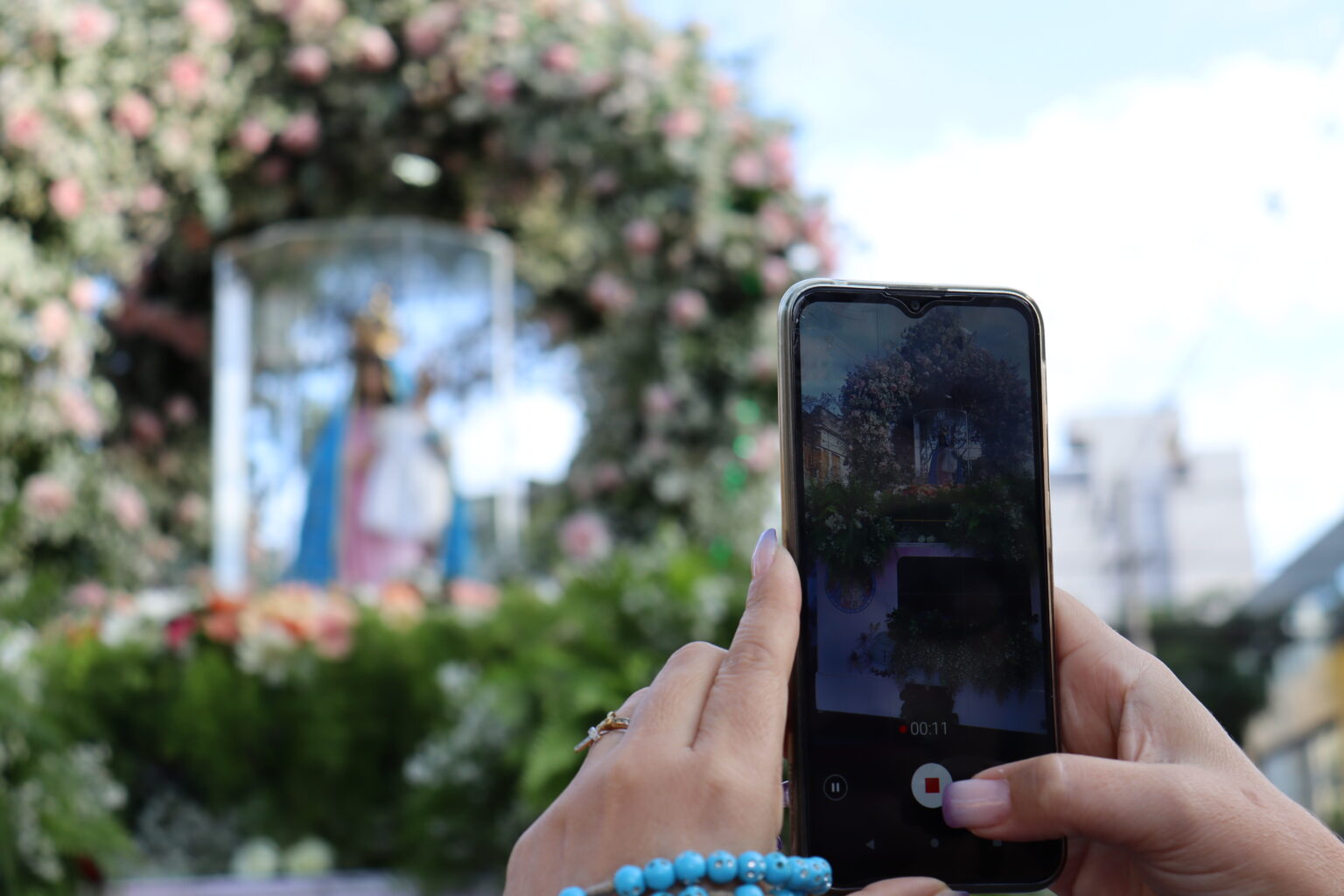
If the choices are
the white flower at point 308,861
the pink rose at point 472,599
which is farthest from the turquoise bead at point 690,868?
the pink rose at point 472,599

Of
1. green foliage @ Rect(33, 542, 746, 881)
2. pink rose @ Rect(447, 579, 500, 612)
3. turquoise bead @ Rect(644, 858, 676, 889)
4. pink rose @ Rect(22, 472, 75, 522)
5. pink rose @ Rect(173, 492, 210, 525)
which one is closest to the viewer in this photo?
turquoise bead @ Rect(644, 858, 676, 889)

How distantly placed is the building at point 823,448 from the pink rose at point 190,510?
6285 mm

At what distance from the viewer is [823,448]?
2.87ft

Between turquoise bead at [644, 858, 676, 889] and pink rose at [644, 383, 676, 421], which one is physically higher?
pink rose at [644, 383, 676, 421]

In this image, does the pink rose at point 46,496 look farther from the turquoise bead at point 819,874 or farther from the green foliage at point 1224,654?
the turquoise bead at point 819,874

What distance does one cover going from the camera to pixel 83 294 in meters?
5.48

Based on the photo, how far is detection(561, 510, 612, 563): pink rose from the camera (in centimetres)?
497

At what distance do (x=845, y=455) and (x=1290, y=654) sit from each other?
15.1ft

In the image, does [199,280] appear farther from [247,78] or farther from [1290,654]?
[1290,654]

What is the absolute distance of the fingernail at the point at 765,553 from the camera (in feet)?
2.64

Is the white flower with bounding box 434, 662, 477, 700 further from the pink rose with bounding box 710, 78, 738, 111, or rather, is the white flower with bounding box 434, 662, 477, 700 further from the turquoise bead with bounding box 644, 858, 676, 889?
the pink rose with bounding box 710, 78, 738, 111

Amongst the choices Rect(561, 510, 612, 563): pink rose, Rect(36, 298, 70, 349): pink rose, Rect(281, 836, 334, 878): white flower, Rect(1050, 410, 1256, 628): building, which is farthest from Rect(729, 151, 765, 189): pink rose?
Rect(281, 836, 334, 878): white flower

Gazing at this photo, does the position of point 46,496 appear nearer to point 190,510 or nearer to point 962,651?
point 190,510

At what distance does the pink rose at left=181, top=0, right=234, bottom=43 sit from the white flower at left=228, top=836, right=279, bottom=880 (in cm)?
400
